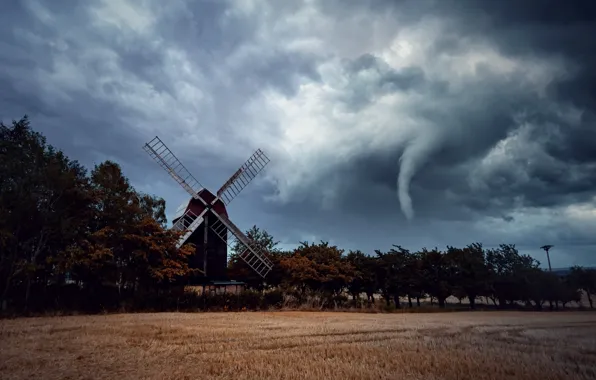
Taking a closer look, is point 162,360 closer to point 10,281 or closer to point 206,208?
point 10,281

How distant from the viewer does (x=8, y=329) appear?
55.3 feet

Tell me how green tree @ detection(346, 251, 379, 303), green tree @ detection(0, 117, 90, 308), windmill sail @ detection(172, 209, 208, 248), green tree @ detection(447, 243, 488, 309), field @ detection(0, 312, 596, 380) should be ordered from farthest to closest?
green tree @ detection(346, 251, 379, 303)
green tree @ detection(447, 243, 488, 309)
windmill sail @ detection(172, 209, 208, 248)
green tree @ detection(0, 117, 90, 308)
field @ detection(0, 312, 596, 380)

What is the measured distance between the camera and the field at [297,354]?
27.9 ft

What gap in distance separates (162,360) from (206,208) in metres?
27.7

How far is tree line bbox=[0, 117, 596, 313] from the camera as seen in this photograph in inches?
989

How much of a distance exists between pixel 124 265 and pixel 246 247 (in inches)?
452

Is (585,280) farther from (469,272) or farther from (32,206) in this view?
(32,206)

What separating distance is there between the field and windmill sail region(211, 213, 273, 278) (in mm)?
21526

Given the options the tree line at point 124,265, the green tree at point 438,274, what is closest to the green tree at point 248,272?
the tree line at point 124,265

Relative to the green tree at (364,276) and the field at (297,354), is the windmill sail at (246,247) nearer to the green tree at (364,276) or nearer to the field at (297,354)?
the green tree at (364,276)

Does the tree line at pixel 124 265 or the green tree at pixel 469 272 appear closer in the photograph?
the tree line at pixel 124 265

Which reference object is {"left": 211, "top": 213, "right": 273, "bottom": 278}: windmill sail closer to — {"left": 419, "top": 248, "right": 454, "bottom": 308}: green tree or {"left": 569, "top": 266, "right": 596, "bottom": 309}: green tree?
{"left": 419, "top": 248, "right": 454, "bottom": 308}: green tree

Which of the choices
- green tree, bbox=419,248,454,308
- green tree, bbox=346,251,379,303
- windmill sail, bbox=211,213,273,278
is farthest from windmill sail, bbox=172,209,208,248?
green tree, bbox=419,248,454,308

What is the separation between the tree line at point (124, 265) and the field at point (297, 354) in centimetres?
1111
